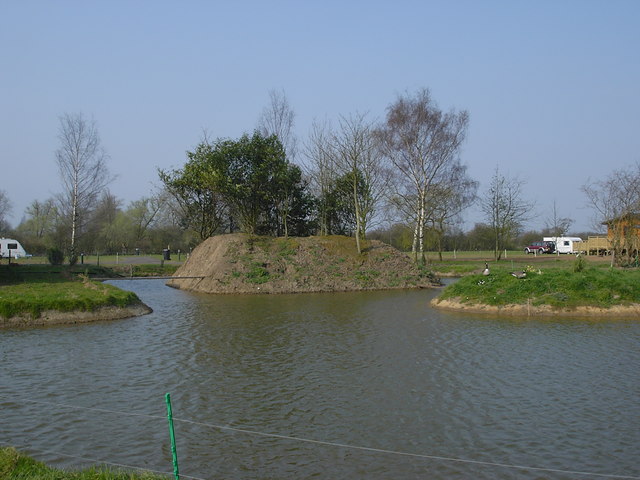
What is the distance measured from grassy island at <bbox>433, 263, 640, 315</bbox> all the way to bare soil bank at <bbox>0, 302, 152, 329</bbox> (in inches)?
503

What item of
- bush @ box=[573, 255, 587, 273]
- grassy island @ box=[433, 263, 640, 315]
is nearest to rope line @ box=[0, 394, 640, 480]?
grassy island @ box=[433, 263, 640, 315]

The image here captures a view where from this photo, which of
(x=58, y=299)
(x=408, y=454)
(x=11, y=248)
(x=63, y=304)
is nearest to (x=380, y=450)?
(x=408, y=454)

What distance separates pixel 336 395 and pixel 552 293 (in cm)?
1325

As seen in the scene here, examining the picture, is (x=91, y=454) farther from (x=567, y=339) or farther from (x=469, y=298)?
(x=469, y=298)

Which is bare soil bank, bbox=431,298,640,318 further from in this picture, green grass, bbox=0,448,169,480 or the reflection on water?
green grass, bbox=0,448,169,480

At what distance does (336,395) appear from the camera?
1081 cm

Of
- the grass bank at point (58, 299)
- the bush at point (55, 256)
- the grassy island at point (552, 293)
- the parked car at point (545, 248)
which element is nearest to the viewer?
the grass bank at point (58, 299)

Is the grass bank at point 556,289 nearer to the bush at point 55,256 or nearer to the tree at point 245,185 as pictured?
the tree at point 245,185

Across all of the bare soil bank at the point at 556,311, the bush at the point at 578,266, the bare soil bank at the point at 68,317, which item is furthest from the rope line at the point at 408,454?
the bush at the point at 578,266

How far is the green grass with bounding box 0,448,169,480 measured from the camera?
20.7 feet

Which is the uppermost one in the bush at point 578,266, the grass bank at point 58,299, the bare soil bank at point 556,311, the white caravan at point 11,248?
the white caravan at point 11,248

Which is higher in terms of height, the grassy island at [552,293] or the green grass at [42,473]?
the grassy island at [552,293]

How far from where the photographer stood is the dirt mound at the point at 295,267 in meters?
32.1

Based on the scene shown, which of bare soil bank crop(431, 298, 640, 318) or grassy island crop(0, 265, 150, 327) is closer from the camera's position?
grassy island crop(0, 265, 150, 327)
